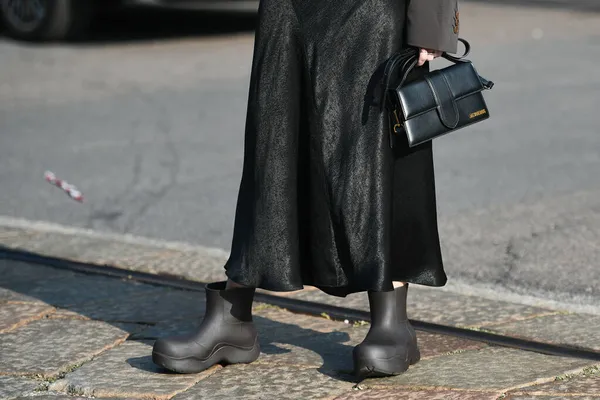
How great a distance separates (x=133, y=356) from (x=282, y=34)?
104cm

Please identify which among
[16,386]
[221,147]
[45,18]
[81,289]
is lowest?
[16,386]

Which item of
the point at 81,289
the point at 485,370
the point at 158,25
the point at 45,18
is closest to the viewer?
the point at 485,370

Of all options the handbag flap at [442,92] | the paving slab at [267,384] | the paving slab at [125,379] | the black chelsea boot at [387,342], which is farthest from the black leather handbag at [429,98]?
the paving slab at [125,379]

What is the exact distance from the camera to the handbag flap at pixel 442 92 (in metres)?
2.95

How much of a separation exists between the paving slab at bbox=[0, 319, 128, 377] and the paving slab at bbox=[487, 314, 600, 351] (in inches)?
46.8

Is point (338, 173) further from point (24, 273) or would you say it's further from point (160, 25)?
point (160, 25)

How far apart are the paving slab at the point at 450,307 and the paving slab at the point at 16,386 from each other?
1.10 m

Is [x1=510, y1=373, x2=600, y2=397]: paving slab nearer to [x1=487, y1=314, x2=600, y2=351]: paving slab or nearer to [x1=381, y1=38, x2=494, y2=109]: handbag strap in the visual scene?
[x1=487, y1=314, x2=600, y2=351]: paving slab

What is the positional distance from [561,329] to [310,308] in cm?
81

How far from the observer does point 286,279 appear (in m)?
3.07

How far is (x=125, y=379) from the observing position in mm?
3172

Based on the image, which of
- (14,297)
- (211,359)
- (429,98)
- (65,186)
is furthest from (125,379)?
(65,186)

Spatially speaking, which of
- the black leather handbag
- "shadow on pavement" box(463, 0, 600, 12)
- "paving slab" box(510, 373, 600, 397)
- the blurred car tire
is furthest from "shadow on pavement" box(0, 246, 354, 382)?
"shadow on pavement" box(463, 0, 600, 12)

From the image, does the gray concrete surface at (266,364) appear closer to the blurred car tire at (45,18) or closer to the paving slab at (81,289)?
the paving slab at (81,289)
